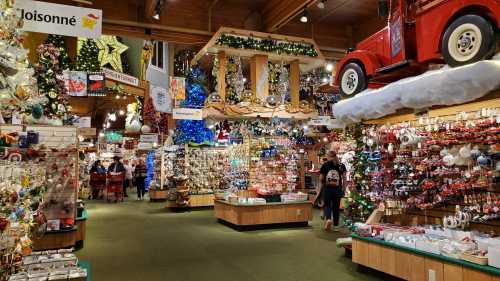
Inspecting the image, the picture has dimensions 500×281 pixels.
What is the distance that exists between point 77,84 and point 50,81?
3480 mm

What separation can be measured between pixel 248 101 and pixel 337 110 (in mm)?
3640

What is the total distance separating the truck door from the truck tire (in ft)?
1.70

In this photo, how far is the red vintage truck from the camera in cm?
349

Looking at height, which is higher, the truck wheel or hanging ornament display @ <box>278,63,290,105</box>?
hanging ornament display @ <box>278,63,290,105</box>

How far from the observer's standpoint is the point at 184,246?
6.75 meters

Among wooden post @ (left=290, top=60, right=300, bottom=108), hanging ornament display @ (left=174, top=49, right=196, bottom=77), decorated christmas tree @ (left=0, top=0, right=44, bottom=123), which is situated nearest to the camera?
decorated christmas tree @ (left=0, top=0, right=44, bottom=123)

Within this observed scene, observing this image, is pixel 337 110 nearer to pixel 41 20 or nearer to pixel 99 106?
pixel 41 20

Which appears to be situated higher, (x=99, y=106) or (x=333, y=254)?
(x=99, y=106)

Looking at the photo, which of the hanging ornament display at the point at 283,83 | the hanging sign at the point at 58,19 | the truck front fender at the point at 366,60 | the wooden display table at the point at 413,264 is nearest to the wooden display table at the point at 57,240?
the hanging sign at the point at 58,19

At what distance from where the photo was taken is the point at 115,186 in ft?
48.7

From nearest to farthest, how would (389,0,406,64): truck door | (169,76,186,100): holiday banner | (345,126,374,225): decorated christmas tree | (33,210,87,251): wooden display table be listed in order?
1. (389,0,406,64): truck door
2. (345,126,374,225): decorated christmas tree
3. (33,210,87,251): wooden display table
4. (169,76,186,100): holiday banner

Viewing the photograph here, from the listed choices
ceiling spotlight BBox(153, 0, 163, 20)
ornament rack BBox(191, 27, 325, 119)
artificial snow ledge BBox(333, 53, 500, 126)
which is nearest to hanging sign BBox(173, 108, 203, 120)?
ornament rack BBox(191, 27, 325, 119)

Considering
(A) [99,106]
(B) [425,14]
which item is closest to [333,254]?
(B) [425,14]

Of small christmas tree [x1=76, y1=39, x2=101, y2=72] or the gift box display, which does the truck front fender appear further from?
small christmas tree [x1=76, y1=39, x2=101, y2=72]
